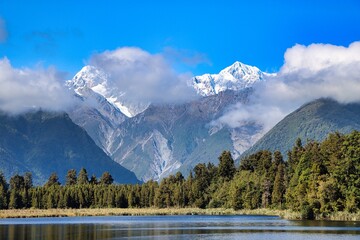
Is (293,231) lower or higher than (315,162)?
lower

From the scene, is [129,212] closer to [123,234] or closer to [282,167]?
[282,167]

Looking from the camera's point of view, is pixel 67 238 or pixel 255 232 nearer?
pixel 67 238

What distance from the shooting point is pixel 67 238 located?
295 feet

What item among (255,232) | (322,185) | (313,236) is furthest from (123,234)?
(322,185)

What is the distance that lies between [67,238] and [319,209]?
6136cm

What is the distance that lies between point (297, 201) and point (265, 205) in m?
48.9

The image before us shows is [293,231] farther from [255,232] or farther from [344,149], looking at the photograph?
[344,149]

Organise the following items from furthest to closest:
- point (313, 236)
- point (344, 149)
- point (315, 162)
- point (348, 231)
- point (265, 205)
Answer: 1. point (265, 205)
2. point (315, 162)
3. point (344, 149)
4. point (348, 231)
5. point (313, 236)

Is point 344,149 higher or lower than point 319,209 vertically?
higher

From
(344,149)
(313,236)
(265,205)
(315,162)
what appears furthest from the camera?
(265,205)

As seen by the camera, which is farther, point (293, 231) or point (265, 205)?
point (265, 205)

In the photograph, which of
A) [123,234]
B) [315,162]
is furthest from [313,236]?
[315,162]

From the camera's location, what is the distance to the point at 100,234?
9769 cm

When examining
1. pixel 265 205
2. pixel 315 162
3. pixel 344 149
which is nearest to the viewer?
pixel 344 149
